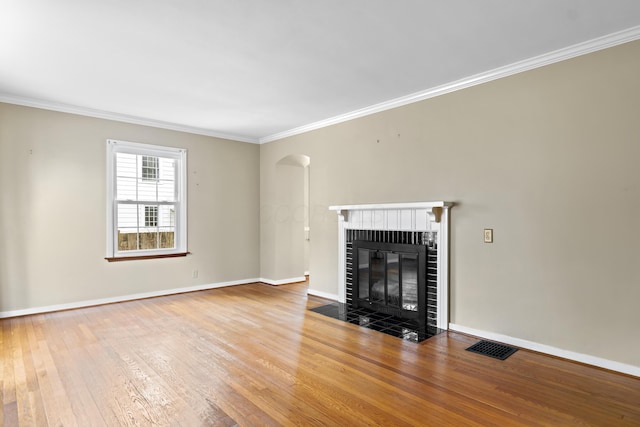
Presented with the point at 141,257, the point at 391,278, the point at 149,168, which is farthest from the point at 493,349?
the point at 149,168

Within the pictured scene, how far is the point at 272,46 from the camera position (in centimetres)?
296

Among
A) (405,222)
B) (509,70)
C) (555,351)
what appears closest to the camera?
(555,351)

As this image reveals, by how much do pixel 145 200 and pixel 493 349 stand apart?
15.8ft

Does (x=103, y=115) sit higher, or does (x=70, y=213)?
(x=103, y=115)

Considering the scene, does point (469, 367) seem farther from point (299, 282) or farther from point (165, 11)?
point (299, 282)

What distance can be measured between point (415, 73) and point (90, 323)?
4.41 meters

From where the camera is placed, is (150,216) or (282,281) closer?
(150,216)

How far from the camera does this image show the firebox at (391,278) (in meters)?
3.97

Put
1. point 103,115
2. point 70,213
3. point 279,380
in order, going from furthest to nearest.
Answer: point 103,115 → point 70,213 → point 279,380

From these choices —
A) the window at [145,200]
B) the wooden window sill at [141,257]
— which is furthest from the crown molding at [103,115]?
the wooden window sill at [141,257]

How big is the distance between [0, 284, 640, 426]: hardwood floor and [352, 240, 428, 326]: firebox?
57cm

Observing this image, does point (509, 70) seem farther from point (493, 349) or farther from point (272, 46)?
point (493, 349)

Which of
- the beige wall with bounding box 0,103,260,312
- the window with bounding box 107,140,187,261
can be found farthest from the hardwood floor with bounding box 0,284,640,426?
the window with bounding box 107,140,187,261

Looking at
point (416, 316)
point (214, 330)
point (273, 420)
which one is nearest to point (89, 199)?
point (214, 330)
